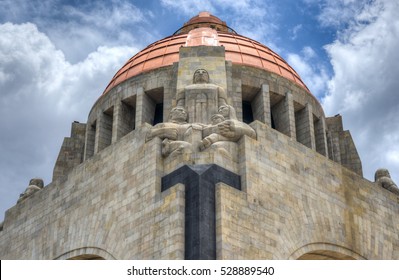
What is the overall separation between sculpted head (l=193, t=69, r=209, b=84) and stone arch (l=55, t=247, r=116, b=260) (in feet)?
19.7

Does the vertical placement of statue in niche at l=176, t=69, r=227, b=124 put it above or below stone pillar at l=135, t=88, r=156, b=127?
below

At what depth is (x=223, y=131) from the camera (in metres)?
23.4

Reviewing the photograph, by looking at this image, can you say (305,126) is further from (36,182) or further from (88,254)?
(88,254)

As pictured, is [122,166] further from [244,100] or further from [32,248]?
[244,100]

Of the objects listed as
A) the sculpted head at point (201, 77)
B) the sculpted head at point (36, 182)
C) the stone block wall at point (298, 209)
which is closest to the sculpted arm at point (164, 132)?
the stone block wall at point (298, 209)

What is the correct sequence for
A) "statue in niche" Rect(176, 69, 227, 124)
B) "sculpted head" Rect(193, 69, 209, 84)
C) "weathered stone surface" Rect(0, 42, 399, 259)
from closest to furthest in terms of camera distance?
"weathered stone surface" Rect(0, 42, 399, 259) < "statue in niche" Rect(176, 69, 227, 124) < "sculpted head" Rect(193, 69, 209, 84)

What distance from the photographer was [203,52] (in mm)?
27516

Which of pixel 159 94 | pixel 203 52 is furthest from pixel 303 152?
pixel 159 94

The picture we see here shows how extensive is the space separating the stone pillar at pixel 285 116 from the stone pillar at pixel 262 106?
791 mm

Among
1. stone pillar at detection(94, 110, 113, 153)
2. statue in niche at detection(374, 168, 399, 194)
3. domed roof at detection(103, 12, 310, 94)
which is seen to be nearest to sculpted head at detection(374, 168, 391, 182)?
statue in niche at detection(374, 168, 399, 194)

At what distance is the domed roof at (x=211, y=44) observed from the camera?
102 ft

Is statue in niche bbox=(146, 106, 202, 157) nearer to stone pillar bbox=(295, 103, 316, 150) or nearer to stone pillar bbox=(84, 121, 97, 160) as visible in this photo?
stone pillar bbox=(295, 103, 316, 150)

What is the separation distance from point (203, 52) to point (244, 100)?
330cm

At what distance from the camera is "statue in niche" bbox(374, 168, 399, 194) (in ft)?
92.4
